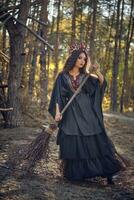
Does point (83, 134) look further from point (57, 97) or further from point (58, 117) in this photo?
point (57, 97)

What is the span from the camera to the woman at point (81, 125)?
6.79 m

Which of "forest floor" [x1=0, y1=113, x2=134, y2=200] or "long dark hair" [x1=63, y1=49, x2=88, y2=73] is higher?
"long dark hair" [x1=63, y1=49, x2=88, y2=73]

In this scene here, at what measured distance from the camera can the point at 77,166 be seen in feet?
22.4

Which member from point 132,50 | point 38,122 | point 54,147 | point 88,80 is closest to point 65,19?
point 132,50

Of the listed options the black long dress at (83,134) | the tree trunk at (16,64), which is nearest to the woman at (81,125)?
the black long dress at (83,134)

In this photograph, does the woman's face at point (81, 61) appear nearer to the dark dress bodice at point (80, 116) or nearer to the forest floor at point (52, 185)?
the dark dress bodice at point (80, 116)

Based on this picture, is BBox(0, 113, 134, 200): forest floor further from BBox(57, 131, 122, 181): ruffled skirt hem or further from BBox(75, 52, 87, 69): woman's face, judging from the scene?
BBox(75, 52, 87, 69): woman's face

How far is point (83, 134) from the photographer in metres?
6.80

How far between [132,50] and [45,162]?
34.3 meters

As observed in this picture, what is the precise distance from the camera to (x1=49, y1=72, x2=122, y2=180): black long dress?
6.78 metres

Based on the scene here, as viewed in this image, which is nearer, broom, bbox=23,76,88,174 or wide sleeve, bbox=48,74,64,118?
wide sleeve, bbox=48,74,64,118

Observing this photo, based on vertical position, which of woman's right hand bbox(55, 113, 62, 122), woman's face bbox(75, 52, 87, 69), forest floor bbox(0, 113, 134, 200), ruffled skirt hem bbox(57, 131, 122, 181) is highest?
woman's face bbox(75, 52, 87, 69)

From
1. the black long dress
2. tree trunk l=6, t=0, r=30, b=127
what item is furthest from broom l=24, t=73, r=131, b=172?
tree trunk l=6, t=0, r=30, b=127

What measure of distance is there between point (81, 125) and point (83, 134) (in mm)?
150
